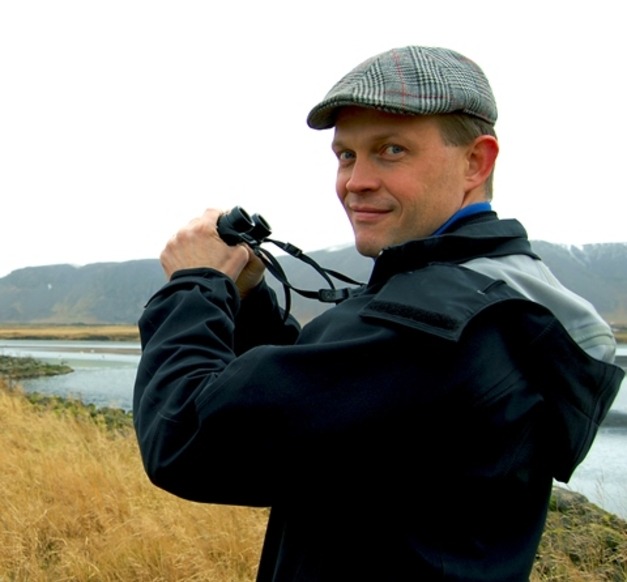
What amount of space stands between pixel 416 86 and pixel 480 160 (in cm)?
22

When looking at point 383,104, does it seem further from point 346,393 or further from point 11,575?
point 11,575

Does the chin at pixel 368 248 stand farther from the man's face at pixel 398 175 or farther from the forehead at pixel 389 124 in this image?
the forehead at pixel 389 124

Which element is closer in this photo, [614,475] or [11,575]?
[11,575]

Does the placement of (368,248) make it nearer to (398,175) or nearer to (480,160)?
(398,175)

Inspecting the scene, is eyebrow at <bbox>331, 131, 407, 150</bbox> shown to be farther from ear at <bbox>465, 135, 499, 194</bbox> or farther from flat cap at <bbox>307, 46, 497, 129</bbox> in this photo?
ear at <bbox>465, 135, 499, 194</bbox>

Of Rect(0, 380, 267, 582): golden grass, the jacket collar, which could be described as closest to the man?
the jacket collar

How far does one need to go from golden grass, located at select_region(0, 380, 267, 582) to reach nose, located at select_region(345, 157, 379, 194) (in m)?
2.66

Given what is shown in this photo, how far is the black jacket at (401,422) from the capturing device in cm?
113

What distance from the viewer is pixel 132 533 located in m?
4.02

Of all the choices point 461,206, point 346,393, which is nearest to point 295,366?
point 346,393

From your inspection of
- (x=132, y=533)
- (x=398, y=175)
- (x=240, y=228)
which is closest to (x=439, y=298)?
(x=398, y=175)

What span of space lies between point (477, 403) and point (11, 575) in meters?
3.37

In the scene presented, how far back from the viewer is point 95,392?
21.5 m

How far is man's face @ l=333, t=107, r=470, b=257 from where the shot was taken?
4.54 feet
